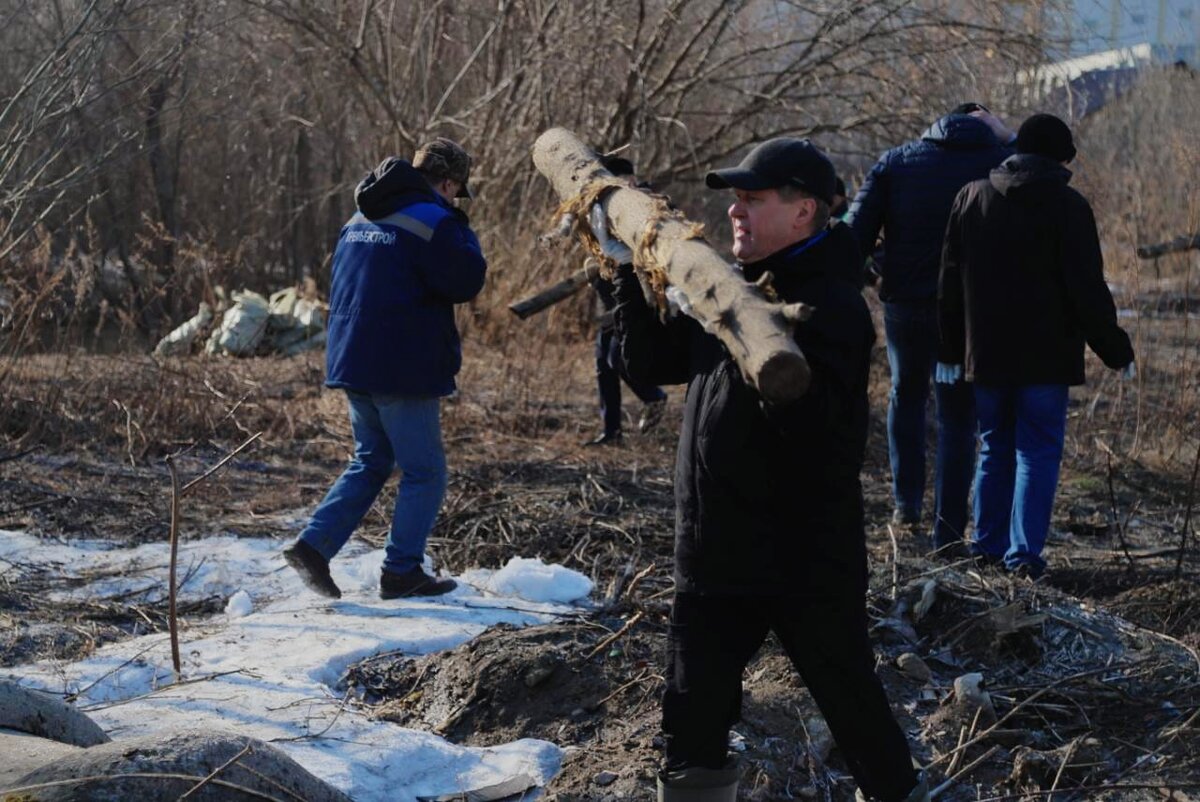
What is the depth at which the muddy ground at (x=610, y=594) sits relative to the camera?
13.8 feet

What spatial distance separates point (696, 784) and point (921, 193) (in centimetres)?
371

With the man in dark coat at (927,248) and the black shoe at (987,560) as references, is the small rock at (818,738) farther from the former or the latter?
the man in dark coat at (927,248)

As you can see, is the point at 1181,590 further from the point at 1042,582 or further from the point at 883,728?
the point at 883,728

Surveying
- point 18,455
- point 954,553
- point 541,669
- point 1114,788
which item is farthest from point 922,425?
point 18,455

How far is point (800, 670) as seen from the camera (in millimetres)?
3273

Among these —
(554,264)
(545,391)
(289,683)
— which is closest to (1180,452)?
(545,391)

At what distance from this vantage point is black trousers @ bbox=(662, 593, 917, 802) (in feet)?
10.4

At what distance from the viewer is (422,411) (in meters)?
5.74

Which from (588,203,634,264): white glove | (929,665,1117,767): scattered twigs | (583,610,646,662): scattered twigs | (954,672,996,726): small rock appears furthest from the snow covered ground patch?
(588,203,634,264): white glove

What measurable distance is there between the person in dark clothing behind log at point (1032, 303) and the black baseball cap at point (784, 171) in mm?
2564

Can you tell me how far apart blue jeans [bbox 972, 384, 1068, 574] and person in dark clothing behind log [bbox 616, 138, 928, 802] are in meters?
2.65

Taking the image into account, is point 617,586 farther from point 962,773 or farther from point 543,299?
point 543,299

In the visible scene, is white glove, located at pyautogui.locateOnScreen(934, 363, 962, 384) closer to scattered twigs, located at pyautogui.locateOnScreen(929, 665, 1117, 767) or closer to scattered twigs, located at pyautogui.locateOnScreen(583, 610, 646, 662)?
scattered twigs, located at pyautogui.locateOnScreen(929, 665, 1117, 767)

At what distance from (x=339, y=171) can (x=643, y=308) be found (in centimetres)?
1263
